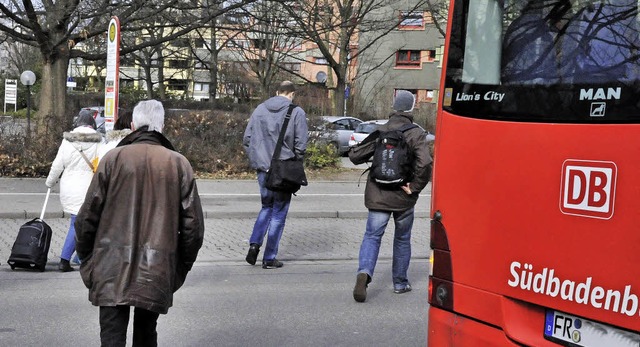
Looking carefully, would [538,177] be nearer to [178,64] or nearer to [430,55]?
[430,55]

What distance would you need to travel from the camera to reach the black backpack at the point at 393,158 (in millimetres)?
6492

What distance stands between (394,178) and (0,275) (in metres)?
4.21

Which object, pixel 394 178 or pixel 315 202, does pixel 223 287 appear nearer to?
pixel 394 178

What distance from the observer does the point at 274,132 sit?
7914mm

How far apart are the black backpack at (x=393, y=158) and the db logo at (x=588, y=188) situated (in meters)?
3.14

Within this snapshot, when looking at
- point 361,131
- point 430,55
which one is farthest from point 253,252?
point 430,55

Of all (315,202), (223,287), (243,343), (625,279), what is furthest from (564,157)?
(315,202)

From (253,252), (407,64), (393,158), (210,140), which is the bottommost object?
(253,252)

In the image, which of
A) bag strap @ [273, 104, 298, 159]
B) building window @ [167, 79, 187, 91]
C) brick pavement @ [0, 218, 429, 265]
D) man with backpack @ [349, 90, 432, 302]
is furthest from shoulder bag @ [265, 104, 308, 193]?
building window @ [167, 79, 187, 91]

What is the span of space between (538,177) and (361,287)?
3605 millimetres

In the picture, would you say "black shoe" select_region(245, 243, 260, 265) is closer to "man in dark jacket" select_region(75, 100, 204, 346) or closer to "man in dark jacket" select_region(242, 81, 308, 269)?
"man in dark jacket" select_region(242, 81, 308, 269)

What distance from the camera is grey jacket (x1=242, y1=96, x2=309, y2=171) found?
311 inches

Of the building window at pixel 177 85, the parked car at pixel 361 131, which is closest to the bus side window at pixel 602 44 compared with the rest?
the parked car at pixel 361 131

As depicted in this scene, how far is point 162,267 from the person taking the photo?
13.1ft
